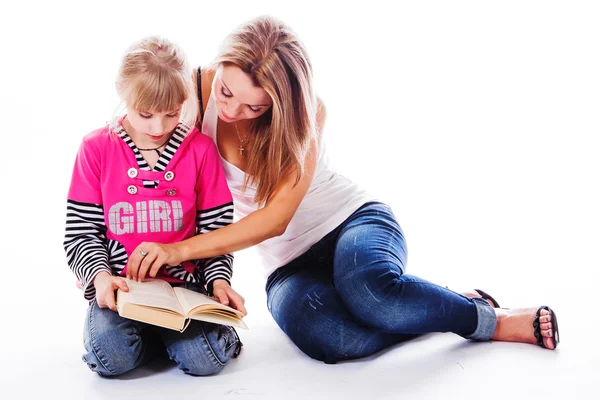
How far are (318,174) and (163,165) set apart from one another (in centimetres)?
45

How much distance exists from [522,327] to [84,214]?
1014 mm

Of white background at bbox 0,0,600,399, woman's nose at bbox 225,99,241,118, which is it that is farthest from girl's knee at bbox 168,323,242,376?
woman's nose at bbox 225,99,241,118

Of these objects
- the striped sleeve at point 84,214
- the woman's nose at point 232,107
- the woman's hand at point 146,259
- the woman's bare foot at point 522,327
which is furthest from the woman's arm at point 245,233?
the woman's bare foot at point 522,327

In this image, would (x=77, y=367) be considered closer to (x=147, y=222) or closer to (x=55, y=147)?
(x=147, y=222)

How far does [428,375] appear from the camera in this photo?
1557 mm

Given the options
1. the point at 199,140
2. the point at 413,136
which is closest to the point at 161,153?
the point at 199,140

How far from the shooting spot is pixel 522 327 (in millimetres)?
1727

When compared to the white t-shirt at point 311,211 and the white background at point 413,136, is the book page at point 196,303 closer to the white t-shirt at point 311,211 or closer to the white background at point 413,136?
the white background at point 413,136

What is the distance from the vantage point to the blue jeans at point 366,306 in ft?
5.37

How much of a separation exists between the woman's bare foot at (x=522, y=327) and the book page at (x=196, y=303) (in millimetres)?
633

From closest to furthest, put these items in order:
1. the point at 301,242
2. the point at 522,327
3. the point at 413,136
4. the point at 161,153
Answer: the point at 161,153 < the point at 522,327 < the point at 301,242 < the point at 413,136

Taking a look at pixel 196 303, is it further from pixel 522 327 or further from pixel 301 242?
pixel 522 327

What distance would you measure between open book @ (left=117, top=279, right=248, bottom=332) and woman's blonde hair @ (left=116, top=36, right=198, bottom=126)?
0.36 m

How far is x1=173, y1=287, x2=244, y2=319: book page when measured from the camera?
143 centimetres
